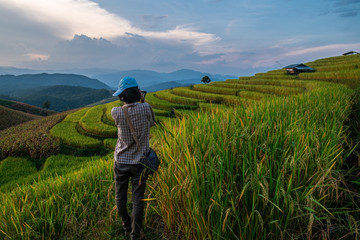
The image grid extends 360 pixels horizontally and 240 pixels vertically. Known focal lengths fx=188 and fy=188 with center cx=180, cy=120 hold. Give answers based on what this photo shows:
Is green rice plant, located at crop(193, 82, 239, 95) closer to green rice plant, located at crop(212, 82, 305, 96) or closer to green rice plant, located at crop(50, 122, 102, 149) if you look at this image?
green rice plant, located at crop(212, 82, 305, 96)

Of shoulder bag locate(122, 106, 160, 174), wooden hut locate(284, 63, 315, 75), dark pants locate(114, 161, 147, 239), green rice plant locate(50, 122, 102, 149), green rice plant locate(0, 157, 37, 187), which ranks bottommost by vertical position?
green rice plant locate(0, 157, 37, 187)

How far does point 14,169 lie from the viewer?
26.8ft

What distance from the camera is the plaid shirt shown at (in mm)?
2387

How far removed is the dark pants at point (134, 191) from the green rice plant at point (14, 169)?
7233 mm

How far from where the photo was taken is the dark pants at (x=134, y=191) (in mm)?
2408

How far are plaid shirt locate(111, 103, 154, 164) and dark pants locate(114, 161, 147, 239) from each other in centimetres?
10

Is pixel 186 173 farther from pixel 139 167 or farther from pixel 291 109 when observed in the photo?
pixel 291 109

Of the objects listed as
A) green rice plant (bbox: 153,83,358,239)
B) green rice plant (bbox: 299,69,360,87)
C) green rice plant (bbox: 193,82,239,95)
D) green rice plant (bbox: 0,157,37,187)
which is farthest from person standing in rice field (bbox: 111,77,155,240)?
green rice plant (bbox: 193,82,239,95)

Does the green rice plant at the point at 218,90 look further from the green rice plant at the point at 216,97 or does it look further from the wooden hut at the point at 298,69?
the wooden hut at the point at 298,69

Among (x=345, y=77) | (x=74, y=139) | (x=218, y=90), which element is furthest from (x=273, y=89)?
(x=74, y=139)

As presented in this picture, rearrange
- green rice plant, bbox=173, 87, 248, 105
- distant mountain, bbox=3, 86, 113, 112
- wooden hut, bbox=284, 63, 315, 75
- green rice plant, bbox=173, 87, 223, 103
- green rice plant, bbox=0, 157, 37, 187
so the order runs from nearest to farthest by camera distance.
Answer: green rice plant, bbox=0, 157, 37, 187
green rice plant, bbox=173, 87, 248, 105
green rice plant, bbox=173, 87, 223, 103
wooden hut, bbox=284, 63, 315, 75
distant mountain, bbox=3, 86, 113, 112

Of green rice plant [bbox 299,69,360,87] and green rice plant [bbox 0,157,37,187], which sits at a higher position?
green rice plant [bbox 299,69,360,87]

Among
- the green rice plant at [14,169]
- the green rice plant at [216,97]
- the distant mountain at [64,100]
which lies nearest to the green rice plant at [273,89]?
the green rice plant at [216,97]

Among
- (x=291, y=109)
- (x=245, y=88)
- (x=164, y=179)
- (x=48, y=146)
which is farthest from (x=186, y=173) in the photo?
(x=245, y=88)
